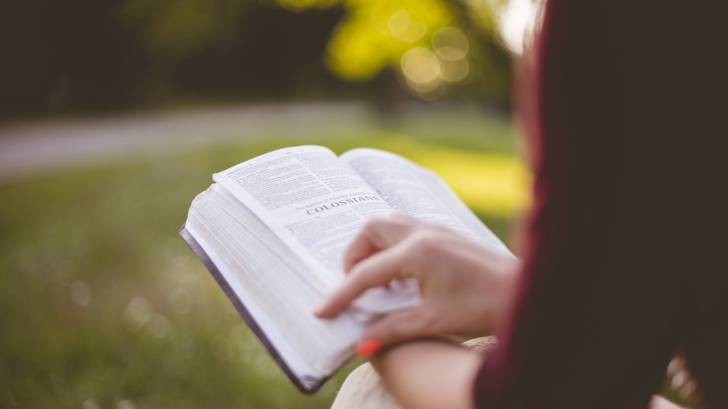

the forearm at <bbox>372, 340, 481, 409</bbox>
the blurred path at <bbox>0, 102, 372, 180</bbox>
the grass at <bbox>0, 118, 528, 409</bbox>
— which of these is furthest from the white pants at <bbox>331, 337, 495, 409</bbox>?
the blurred path at <bbox>0, 102, 372, 180</bbox>

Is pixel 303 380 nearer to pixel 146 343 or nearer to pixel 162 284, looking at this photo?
pixel 146 343

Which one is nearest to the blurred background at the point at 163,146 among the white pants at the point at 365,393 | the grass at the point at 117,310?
the grass at the point at 117,310

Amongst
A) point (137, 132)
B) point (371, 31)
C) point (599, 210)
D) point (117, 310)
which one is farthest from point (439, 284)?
point (137, 132)

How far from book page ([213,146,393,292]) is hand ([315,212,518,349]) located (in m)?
0.11

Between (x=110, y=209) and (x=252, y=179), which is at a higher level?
(x=252, y=179)

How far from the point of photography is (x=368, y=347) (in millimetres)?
776

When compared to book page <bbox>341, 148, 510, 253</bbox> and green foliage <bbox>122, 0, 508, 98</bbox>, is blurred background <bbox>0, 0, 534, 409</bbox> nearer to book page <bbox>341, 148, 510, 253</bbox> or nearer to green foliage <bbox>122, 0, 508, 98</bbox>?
green foliage <bbox>122, 0, 508, 98</bbox>

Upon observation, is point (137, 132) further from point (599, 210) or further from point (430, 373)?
point (599, 210)

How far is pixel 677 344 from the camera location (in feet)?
2.32

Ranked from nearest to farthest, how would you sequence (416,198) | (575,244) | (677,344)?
(575,244) < (677,344) < (416,198)

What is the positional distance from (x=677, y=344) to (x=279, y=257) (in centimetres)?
56

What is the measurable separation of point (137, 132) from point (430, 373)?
11.7 m

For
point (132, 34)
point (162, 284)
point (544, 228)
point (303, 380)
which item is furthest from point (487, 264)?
point (132, 34)

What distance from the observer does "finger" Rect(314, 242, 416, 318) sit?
748 mm
